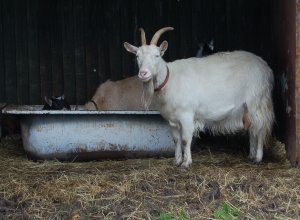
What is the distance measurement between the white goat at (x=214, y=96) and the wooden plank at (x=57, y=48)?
2875mm

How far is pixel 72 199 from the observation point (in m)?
6.03

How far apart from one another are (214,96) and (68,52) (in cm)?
326

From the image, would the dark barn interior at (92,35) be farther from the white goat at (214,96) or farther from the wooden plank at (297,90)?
the wooden plank at (297,90)

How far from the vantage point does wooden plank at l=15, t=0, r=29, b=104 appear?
9.86 m

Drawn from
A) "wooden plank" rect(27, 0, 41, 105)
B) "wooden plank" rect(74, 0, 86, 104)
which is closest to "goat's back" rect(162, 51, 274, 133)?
"wooden plank" rect(74, 0, 86, 104)

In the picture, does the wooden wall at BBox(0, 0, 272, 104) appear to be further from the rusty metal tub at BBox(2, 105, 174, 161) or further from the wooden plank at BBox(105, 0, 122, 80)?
the rusty metal tub at BBox(2, 105, 174, 161)

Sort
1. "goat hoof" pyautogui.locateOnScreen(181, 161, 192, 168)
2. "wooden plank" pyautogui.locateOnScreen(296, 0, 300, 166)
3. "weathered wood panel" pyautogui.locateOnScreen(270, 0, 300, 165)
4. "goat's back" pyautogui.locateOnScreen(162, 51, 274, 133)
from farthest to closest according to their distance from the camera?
"goat's back" pyautogui.locateOnScreen(162, 51, 274, 133), "goat hoof" pyautogui.locateOnScreen(181, 161, 192, 168), "weathered wood panel" pyautogui.locateOnScreen(270, 0, 300, 165), "wooden plank" pyautogui.locateOnScreen(296, 0, 300, 166)

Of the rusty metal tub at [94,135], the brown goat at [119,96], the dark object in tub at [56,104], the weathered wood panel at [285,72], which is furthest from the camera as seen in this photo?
the brown goat at [119,96]

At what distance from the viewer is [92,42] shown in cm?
999

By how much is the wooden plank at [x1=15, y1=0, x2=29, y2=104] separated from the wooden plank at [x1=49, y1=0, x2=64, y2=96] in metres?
0.42

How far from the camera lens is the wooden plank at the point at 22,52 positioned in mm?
9859

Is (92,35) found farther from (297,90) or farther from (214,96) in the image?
(297,90)

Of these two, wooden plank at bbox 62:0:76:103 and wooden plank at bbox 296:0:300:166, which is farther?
wooden plank at bbox 62:0:76:103

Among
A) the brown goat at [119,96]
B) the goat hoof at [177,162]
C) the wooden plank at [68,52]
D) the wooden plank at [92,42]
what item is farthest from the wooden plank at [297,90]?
the wooden plank at [68,52]
